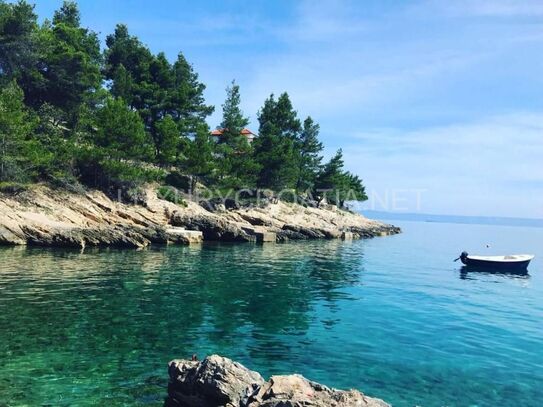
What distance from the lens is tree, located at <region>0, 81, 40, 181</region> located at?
44.5m

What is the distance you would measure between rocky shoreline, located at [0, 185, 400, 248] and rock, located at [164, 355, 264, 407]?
1475 inches

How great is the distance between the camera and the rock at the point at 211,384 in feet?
31.7

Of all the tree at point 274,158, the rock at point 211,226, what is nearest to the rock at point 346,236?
the tree at point 274,158

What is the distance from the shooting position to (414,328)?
2025cm

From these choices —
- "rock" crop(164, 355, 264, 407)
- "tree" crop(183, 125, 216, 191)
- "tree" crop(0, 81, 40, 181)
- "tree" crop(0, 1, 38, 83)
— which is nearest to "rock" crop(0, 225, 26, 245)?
"tree" crop(0, 81, 40, 181)

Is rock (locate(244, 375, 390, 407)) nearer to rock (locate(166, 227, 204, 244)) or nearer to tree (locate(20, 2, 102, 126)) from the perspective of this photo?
rock (locate(166, 227, 204, 244))

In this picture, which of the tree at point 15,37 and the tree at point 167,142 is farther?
the tree at point 167,142

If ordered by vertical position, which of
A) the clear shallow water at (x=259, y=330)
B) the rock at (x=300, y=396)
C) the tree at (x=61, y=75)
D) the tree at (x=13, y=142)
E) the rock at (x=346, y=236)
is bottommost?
the clear shallow water at (x=259, y=330)

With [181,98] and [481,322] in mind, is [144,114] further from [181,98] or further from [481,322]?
[481,322]

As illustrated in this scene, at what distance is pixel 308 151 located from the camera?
101125mm

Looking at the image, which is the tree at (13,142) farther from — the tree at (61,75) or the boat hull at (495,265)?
the boat hull at (495,265)

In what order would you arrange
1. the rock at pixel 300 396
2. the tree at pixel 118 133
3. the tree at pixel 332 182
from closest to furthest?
the rock at pixel 300 396, the tree at pixel 118 133, the tree at pixel 332 182

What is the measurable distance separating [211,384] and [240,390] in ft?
2.25

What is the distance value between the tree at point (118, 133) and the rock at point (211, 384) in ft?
166
